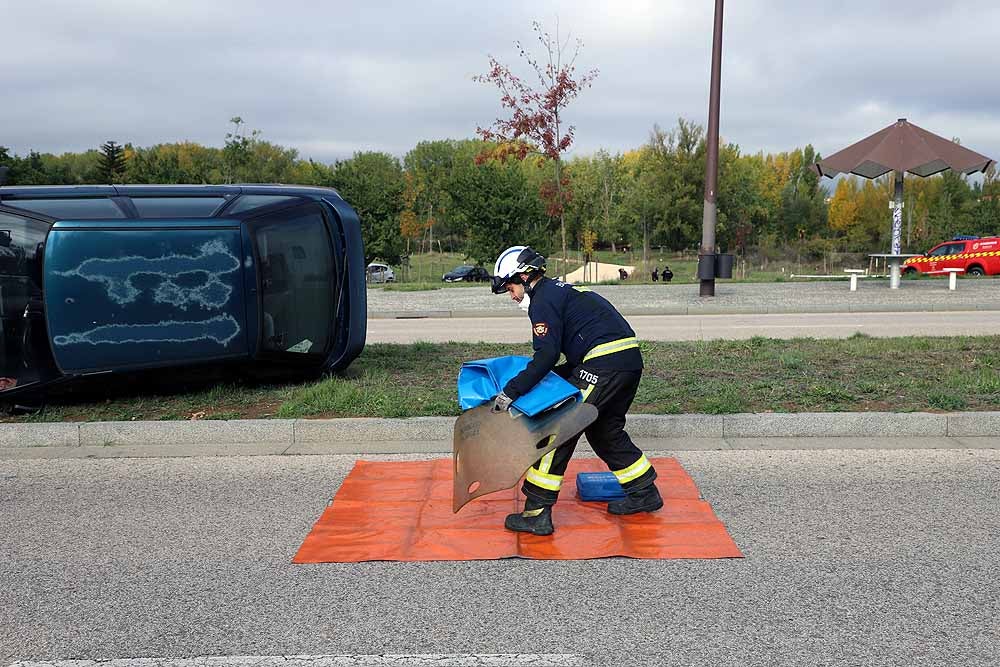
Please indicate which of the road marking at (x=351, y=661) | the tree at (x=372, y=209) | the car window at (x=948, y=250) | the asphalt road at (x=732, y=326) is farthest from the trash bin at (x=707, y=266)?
the tree at (x=372, y=209)

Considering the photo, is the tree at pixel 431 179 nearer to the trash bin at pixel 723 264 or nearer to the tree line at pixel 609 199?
the tree line at pixel 609 199

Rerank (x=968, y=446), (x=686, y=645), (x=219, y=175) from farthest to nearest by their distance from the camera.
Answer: (x=219, y=175) < (x=968, y=446) < (x=686, y=645)

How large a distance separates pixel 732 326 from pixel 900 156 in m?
8.70

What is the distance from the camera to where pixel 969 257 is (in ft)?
96.2

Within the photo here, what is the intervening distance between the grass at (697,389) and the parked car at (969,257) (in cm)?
→ 2067

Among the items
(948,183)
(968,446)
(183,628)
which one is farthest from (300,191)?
(948,183)

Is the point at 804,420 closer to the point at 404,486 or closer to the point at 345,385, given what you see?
the point at 404,486

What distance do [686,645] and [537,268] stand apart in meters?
2.21

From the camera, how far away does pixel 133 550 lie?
484cm

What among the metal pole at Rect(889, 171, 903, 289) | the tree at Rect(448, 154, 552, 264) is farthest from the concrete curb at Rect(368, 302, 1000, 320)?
the tree at Rect(448, 154, 552, 264)

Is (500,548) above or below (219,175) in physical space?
below

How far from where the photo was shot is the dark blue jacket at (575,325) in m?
5.00

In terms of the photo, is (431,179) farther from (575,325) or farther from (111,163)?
(575,325)

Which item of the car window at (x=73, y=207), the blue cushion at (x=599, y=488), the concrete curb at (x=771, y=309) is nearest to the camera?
the blue cushion at (x=599, y=488)
